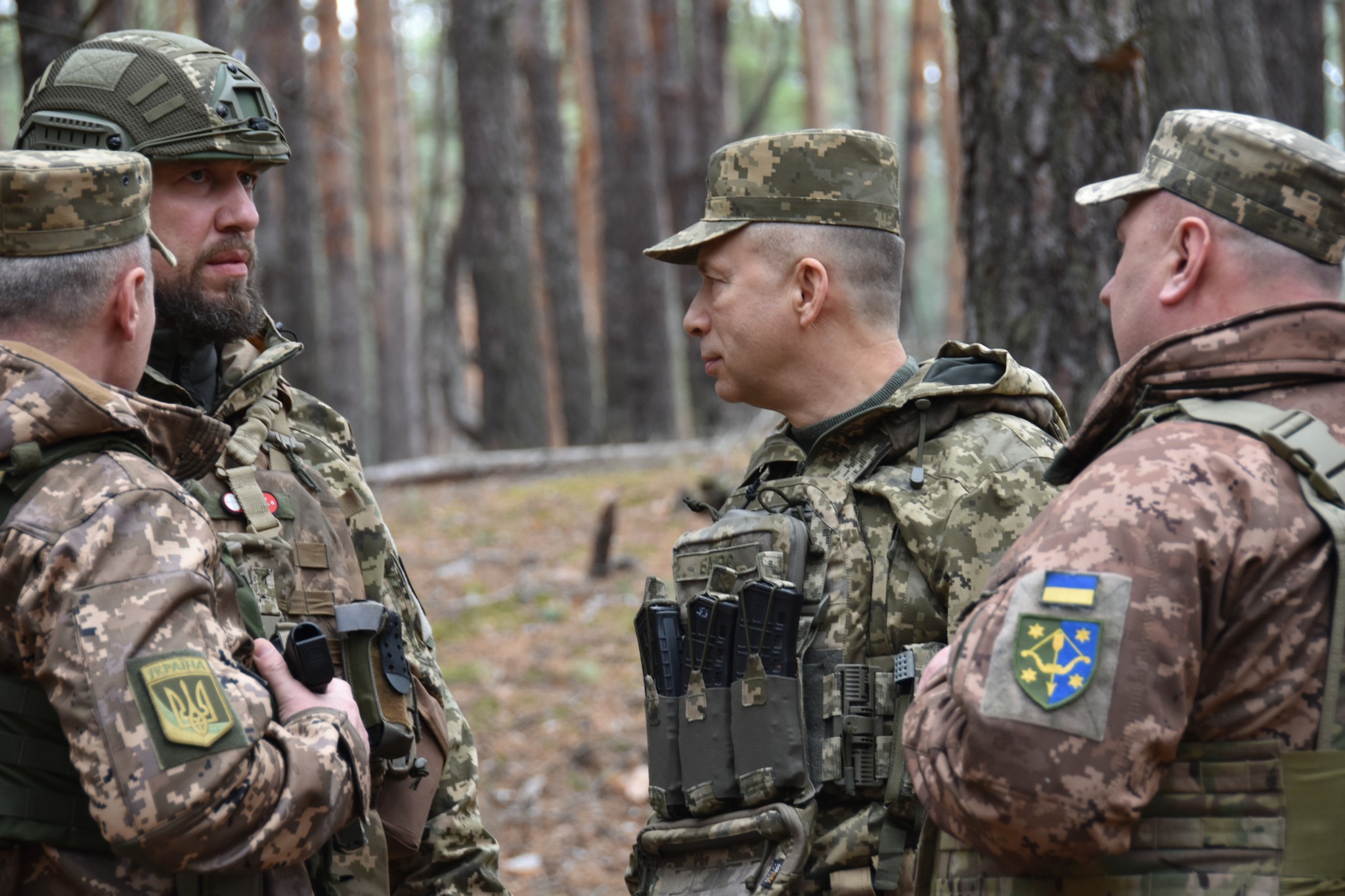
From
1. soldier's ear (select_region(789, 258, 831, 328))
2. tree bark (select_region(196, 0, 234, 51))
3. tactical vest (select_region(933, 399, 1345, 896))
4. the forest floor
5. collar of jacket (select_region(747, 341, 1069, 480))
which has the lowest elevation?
the forest floor

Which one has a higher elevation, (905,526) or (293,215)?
(293,215)

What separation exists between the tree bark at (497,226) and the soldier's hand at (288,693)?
10752mm

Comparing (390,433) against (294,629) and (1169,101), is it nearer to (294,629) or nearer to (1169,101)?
(1169,101)

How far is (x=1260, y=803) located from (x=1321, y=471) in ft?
1.78

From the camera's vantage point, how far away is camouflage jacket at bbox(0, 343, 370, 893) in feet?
6.75

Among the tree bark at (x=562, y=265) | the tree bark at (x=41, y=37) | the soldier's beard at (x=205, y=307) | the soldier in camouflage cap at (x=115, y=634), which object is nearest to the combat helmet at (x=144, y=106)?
the soldier's beard at (x=205, y=307)

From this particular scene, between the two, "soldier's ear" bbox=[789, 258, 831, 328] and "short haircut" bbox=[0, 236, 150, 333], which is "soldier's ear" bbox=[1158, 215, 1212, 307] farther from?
"short haircut" bbox=[0, 236, 150, 333]

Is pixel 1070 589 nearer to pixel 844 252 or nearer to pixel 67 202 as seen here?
pixel 844 252

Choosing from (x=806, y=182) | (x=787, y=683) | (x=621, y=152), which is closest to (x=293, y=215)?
(x=621, y=152)

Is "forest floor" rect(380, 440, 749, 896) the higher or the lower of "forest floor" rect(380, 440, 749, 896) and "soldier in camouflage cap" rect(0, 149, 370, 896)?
the lower

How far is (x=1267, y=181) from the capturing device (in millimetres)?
2252

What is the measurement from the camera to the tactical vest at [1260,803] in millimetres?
2039

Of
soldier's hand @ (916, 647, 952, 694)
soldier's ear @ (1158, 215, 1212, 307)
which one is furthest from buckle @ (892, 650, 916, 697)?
soldier's ear @ (1158, 215, 1212, 307)

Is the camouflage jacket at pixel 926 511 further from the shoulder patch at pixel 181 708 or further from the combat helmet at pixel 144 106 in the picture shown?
the combat helmet at pixel 144 106
